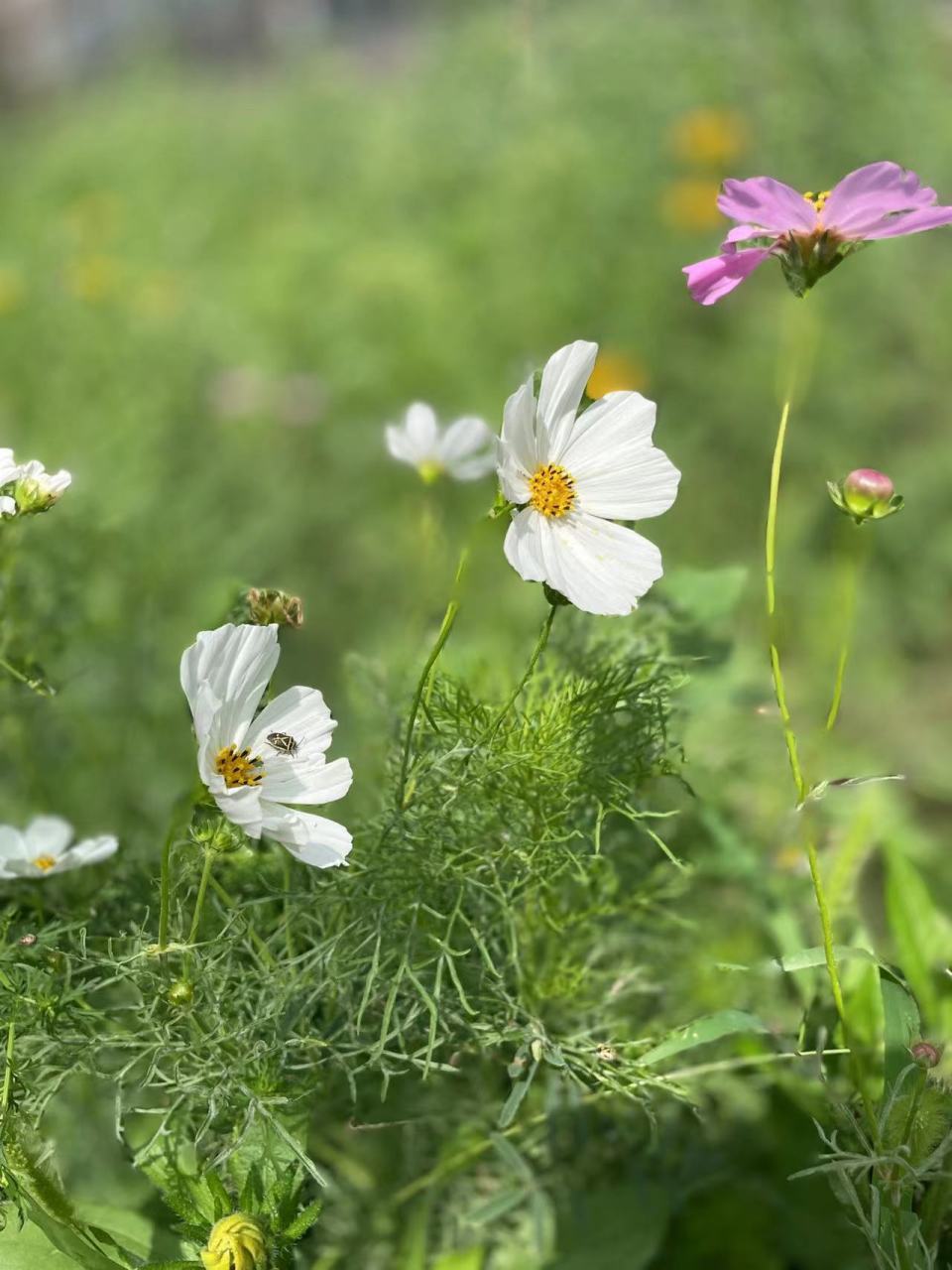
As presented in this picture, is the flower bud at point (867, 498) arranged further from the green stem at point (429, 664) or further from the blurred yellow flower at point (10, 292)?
the blurred yellow flower at point (10, 292)

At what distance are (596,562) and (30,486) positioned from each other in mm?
233

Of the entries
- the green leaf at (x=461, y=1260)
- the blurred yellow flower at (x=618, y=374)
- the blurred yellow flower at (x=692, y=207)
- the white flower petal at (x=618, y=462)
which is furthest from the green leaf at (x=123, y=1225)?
the blurred yellow flower at (x=692, y=207)

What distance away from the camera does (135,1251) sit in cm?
52

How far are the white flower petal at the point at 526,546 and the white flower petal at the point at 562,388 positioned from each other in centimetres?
5

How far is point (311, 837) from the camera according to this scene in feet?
1.48

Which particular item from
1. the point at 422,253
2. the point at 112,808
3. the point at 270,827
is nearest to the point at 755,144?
the point at 422,253

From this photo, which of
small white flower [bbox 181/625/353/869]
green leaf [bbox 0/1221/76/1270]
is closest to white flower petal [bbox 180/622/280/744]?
small white flower [bbox 181/625/353/869]

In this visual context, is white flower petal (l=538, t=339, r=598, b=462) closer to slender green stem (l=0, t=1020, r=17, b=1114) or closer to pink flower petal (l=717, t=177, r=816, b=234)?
pink flower petal (l=717, t=177, r=816, b=234)

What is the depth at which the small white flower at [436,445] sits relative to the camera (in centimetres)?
68

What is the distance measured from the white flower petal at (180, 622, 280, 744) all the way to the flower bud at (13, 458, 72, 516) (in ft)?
0.33

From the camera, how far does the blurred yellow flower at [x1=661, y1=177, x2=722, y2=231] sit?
238 centimetres

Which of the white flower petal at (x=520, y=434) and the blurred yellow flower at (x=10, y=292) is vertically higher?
the white flower petal at (x=520, y=434)

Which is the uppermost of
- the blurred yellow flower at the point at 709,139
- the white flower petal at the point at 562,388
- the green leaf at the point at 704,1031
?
the white flower petal at the point at 562,388

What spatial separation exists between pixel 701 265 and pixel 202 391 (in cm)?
179
